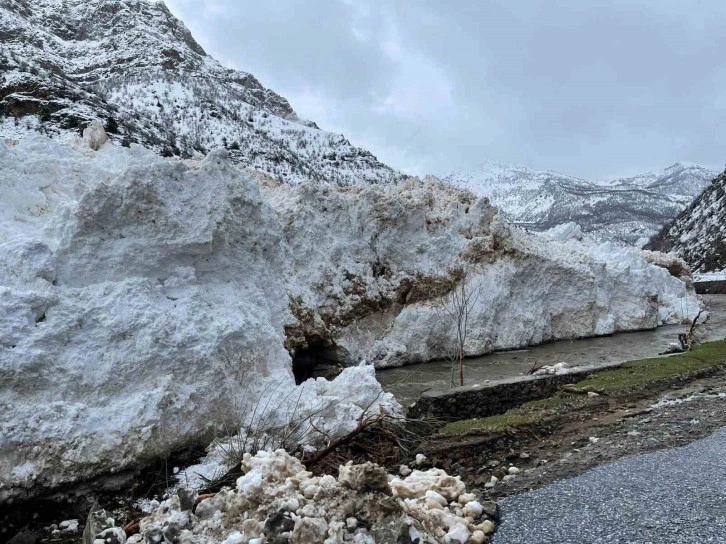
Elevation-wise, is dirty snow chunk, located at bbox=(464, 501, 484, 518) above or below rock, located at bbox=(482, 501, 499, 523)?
above

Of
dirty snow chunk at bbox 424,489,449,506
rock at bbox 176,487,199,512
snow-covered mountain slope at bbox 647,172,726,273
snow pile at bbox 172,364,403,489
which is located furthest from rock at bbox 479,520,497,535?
snow-covered mountain slope at bbox 647,172,726,273

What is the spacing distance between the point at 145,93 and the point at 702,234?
70125mm

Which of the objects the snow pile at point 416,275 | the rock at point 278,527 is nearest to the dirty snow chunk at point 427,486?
the rock at point 278,527

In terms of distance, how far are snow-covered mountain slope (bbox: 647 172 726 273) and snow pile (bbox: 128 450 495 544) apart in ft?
221

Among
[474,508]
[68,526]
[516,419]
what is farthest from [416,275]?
[68,526]

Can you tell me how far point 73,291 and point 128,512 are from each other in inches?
115

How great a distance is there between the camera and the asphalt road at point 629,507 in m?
4.58

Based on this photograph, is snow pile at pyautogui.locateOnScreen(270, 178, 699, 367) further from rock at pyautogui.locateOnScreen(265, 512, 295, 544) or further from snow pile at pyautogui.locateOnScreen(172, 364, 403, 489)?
rock at pyautogui.locateOnScreen(265, 512, 295, 544)

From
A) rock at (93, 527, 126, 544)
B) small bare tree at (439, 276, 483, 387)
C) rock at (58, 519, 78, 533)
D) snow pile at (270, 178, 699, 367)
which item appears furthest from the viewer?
small bare tree at (439, 276, 483, 387)

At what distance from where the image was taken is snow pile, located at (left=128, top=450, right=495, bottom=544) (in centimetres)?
421

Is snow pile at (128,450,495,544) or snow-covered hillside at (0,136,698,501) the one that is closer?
snow pile at (128,450,495,544)

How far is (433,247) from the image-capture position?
1894cm

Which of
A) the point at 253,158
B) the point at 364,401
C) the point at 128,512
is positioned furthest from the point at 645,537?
the point at 253,158

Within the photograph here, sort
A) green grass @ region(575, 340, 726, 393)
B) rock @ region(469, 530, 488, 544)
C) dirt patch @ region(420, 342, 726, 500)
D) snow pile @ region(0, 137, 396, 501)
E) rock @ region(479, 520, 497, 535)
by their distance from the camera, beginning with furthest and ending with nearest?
green grass @ region(575, 340, 726, 393)
dirt patch @ region(420, 342, 726, 500)
snow pile @ region(0, 137, 396, 501)
rock @ region(479, 520, 497, 535)
rock @ region(469, 530, 488, 544)
